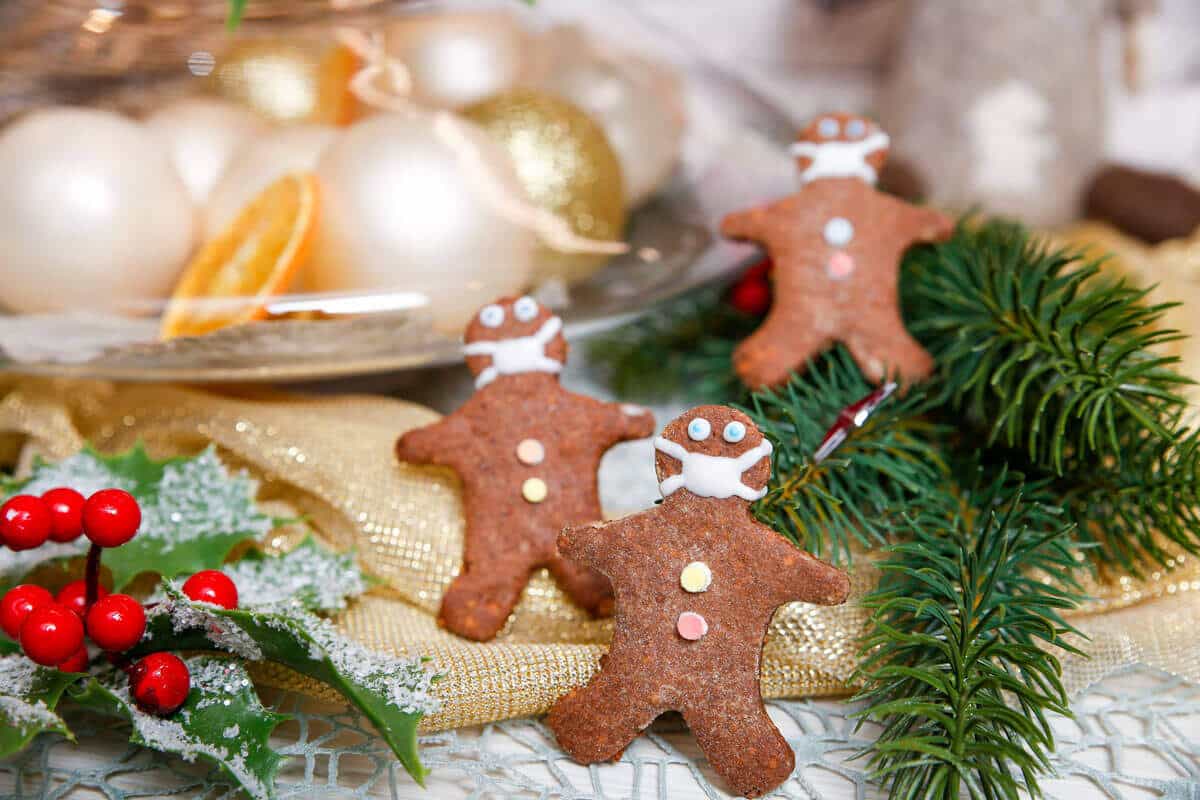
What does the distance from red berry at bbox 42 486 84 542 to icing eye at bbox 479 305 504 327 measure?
21 centimetres

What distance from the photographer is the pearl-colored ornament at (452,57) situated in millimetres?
697

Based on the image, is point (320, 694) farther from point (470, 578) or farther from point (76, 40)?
point (76, 40)

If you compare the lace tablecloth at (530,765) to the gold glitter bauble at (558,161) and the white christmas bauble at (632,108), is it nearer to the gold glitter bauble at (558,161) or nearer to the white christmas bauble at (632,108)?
the gold glitter bauble at (558,161)

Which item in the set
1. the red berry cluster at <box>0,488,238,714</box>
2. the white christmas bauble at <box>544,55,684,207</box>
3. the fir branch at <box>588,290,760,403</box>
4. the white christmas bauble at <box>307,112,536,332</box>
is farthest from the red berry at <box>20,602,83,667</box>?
the white christmas bauble at <box>544,55,684,207</box>

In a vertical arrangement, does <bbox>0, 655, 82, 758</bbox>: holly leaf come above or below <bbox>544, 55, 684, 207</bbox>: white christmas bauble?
below

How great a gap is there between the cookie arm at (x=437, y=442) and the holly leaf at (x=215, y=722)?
5.5 inches

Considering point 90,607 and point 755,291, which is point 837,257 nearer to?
point 755,291

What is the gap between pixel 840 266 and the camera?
1.86 feet

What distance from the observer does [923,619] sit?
0.46m

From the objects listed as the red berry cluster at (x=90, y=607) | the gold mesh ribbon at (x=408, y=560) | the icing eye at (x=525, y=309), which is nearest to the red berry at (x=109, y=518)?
the red berry cluster at (x=90, y=607)

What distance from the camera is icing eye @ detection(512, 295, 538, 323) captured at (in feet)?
1.69

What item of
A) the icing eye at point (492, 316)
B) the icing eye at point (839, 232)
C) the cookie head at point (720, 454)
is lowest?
the icing eye at point (492, 316)

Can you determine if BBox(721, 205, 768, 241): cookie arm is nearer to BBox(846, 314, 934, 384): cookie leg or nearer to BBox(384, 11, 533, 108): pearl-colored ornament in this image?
BBox(846, 314, 934, 384): cookie leg

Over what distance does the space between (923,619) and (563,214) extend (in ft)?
1.21
